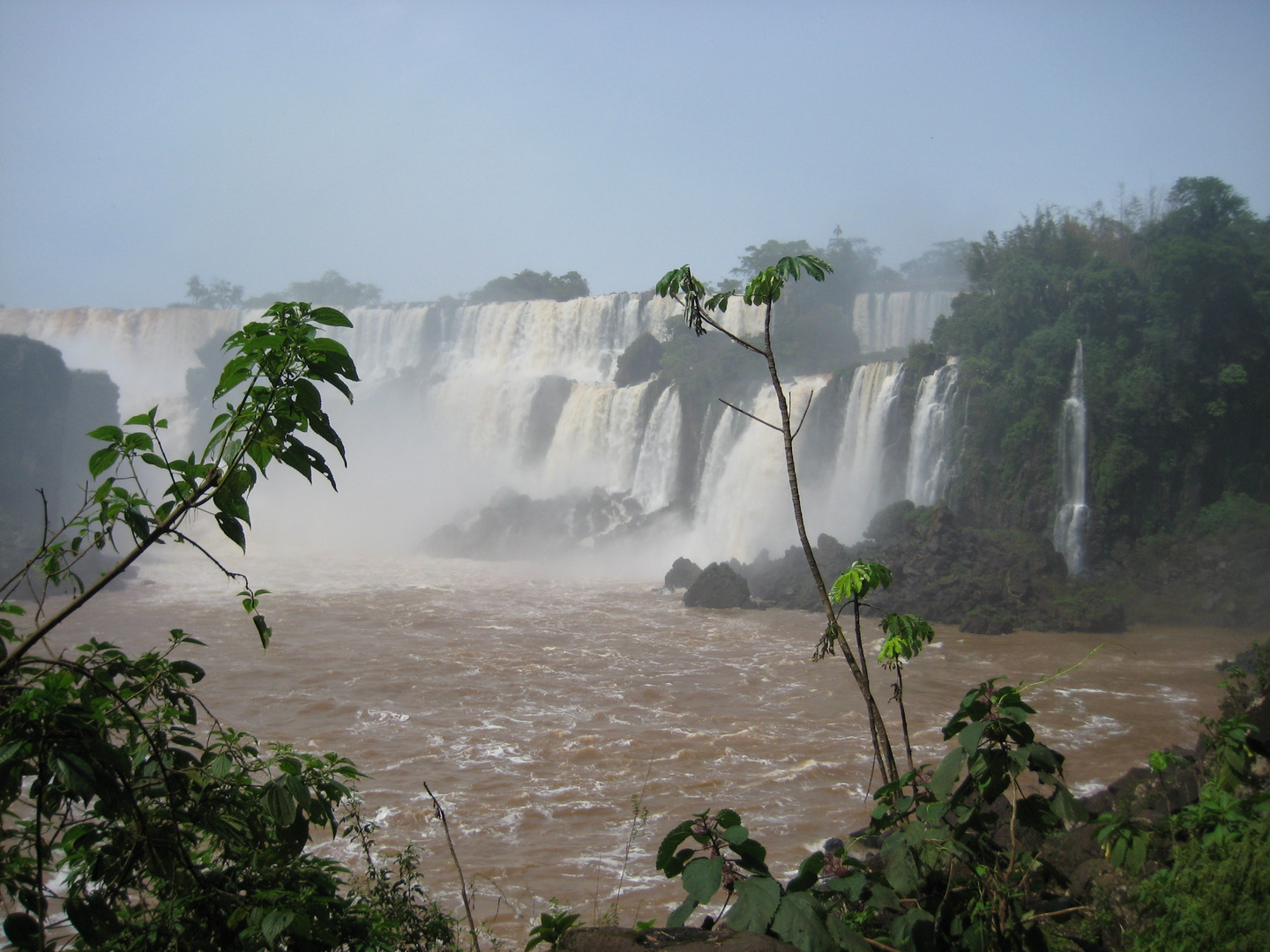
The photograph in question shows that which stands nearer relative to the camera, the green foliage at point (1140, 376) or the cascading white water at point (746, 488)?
the green foliage at point (1140, 376)

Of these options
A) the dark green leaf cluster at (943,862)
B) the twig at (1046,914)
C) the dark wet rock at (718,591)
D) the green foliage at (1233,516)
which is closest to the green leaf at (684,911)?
the dark green leaf cluster at (943,862)

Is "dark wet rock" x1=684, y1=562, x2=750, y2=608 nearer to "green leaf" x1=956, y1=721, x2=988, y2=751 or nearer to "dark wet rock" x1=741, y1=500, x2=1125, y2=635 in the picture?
"dark wet rock" x1=741, y1=500, x2=1125, y2=635

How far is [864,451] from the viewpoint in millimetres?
21922

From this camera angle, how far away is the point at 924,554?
706 inches

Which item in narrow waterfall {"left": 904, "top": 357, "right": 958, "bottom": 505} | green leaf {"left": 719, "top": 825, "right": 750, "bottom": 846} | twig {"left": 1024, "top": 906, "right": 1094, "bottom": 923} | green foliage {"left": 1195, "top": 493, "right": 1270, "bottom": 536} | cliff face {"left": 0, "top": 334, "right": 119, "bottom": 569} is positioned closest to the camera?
green leaf {"left": 719, "top": 825, "right": 750, "bottom": 846}

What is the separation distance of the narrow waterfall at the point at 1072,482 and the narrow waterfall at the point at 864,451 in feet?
12.6

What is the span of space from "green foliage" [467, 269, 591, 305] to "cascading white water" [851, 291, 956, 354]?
15514 mm

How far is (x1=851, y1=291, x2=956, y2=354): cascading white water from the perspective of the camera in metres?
31.1

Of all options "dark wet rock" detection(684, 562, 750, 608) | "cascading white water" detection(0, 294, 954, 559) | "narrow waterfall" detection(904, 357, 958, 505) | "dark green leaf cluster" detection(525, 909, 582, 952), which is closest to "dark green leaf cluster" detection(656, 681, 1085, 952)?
"dark green leaf cluster" detection(525, 909, 582, 952)

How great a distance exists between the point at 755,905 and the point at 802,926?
0.30 ft

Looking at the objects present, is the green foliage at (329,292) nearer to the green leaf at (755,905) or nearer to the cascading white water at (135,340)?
the cascading white water at (135,340)

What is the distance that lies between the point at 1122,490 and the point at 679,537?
11921mm

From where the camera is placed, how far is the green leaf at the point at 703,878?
1598 mm

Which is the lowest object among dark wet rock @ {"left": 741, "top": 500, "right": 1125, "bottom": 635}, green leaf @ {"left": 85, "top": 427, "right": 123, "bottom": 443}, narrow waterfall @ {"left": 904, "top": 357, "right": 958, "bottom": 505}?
dark wet rock @ {"left": 741, "top": 500, "right": 1125, "bottom": 635}
